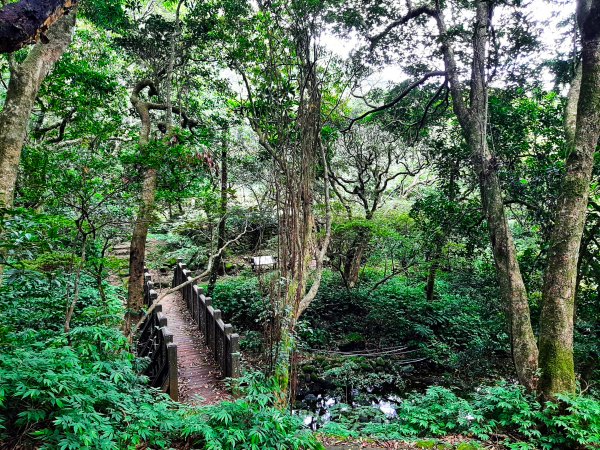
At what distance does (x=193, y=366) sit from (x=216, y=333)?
828 millimetres

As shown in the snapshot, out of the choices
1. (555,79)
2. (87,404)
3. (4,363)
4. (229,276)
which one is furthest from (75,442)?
(229,276)

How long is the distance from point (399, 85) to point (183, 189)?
6.17 meters

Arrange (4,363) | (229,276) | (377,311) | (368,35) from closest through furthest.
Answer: (4,363) < (368,35) < (377,311) < (229,276)

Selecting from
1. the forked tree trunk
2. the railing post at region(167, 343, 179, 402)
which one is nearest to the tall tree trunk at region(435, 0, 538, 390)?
the forked tree trunk

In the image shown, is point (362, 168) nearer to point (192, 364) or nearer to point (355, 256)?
point (355, 256)

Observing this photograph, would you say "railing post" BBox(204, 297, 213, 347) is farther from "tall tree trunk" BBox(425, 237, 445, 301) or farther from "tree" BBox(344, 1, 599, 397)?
"tall tree trunk" BBox(425, 237, 445, 301)

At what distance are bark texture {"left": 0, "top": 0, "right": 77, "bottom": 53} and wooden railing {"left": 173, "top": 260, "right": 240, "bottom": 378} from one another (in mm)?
5396

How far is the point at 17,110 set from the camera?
12.5 feet

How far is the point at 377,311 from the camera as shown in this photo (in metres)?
11.3

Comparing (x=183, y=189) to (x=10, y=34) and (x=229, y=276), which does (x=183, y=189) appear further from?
(x=229, y=276)

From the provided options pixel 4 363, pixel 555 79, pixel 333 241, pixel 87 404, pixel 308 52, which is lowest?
pixel 87 404

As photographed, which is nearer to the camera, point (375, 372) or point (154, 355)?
point (154, 355)

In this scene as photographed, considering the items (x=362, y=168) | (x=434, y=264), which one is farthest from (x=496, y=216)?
(x=362, y=168)

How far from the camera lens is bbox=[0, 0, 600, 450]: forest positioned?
3.49 meters
